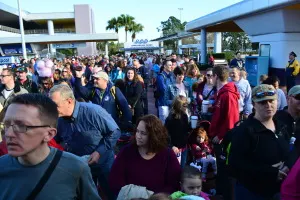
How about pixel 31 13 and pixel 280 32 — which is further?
pixel 31 13

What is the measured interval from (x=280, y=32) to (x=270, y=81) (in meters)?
9.59

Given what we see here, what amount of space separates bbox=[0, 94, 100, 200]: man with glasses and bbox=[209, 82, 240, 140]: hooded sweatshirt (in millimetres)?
3113

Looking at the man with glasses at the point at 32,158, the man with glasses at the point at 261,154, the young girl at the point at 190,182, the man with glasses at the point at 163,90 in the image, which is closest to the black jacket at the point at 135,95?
the man with glasses at the point at 163,90

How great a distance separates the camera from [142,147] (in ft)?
9.74

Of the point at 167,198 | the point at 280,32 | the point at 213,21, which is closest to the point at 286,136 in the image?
the point at 167,198

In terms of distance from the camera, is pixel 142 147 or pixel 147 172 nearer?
pixel 147 172

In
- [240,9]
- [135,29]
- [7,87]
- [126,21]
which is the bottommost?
[7,87]

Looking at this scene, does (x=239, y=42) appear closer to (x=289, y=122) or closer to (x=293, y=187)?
(x=289, y=122)

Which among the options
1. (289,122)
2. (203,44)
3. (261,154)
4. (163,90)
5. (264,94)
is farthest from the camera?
(203,44)

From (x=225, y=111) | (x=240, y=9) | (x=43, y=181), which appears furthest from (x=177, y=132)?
(x=240, y=9)

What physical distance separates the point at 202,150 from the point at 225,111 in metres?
0.92

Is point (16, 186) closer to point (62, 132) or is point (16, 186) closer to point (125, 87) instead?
point (62, 132)

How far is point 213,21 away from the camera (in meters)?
20.7

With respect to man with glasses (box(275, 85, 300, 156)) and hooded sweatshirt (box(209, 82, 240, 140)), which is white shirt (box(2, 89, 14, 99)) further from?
man with glasses (box(275, 85, 300, 156))
